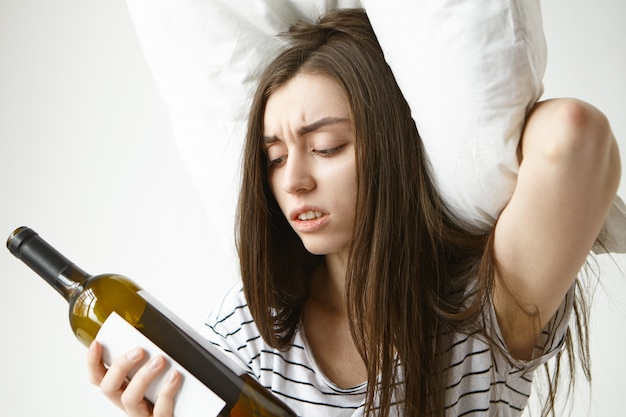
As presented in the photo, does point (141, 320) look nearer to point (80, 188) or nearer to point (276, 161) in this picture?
point (276, 161)

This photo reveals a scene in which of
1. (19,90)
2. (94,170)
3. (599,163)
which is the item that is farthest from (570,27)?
(19,90)

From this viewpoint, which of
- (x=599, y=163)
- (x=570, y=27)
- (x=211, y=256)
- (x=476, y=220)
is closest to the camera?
(x=599, y=163)

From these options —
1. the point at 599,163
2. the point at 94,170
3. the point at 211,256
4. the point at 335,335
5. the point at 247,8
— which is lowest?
the point at 211,256

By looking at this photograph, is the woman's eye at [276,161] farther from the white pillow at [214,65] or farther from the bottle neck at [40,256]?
the bottle neck at [40,256]

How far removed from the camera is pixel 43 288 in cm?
160

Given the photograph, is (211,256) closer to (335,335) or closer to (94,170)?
(94,170)

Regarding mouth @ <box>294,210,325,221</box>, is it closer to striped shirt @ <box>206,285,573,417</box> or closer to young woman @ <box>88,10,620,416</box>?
young woman @ <box>88,10,620,416</box>

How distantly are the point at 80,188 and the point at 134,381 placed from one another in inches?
36.0

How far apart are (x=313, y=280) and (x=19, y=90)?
34.8 inches

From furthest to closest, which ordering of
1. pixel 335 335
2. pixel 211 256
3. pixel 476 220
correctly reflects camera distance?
1. pixel 211 256
2. pixel 335 335
3. pixel 476 220

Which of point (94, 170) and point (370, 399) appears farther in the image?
point (94, 170)

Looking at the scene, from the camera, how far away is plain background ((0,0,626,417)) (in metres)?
1.58

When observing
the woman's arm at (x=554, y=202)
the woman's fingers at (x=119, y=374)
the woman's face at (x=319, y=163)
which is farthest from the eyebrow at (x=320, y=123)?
the woman's fingers at (x=119, y=374)

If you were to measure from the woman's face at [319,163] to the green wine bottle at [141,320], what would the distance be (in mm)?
203
